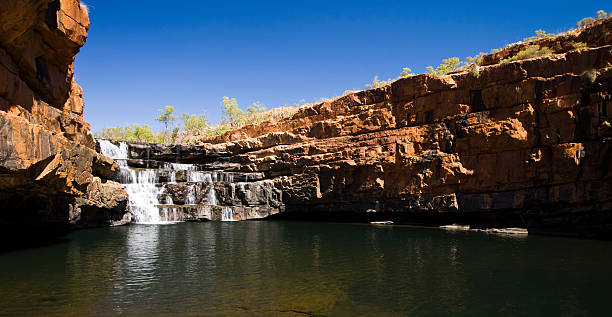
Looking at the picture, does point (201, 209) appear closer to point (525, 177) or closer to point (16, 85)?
point (16, 85)

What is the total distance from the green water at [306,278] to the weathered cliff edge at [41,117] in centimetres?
341

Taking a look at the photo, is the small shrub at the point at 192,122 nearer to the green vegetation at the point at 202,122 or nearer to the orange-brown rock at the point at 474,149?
the green vegetation at the point at 202,122

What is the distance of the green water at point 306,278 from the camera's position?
35.2 ft

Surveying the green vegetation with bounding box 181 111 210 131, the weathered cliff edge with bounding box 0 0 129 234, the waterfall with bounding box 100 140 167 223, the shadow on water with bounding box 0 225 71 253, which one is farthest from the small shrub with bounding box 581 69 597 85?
the green vegetation with bounding box 181 111 210 131

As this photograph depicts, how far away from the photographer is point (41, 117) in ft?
61.1

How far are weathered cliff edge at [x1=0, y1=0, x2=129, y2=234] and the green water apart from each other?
3412 mm

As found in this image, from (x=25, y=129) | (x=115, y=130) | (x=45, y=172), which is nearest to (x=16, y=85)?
(x=25, y=129)

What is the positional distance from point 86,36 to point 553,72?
1212 inches

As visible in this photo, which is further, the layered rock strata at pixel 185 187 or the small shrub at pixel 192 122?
the small shrub at pixel 192 122

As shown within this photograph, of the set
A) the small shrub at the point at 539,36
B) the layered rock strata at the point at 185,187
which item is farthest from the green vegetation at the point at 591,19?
the layered rock strata at the point at 185,187

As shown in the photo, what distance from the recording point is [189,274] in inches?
567

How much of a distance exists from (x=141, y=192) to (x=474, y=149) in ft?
96.3

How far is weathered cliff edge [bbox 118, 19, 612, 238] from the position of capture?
26.3m

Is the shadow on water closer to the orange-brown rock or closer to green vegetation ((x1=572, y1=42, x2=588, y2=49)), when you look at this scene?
the orange-brown rock
